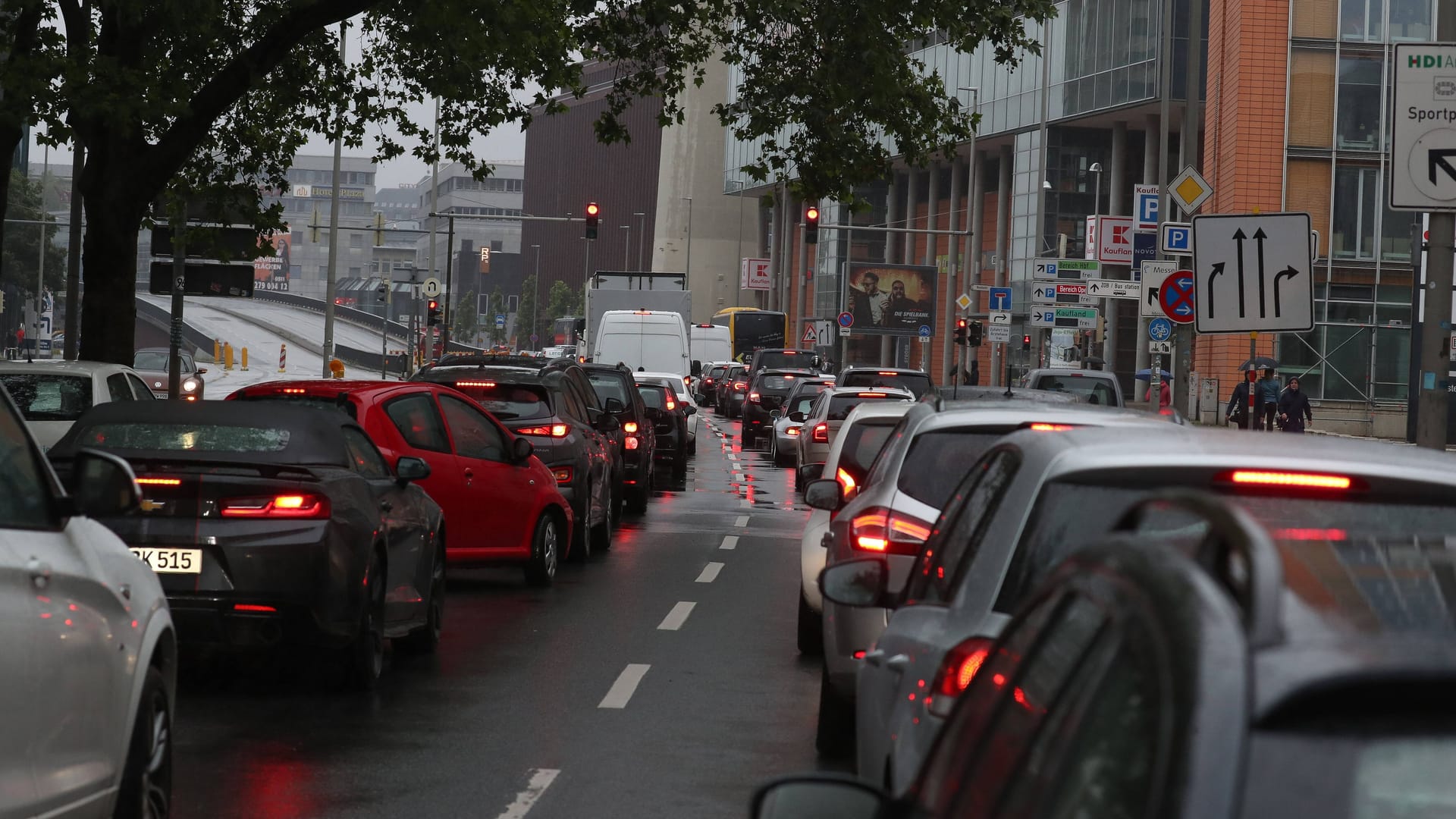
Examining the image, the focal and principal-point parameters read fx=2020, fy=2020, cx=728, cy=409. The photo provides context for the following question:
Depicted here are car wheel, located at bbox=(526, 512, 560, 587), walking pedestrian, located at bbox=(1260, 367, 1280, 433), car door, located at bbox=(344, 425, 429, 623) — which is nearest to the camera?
car door, located at bbox=(344, 425, 429, 623)

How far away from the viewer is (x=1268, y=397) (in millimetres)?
36812

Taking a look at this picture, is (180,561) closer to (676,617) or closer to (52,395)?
(676,617)

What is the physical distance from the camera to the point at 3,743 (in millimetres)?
4598

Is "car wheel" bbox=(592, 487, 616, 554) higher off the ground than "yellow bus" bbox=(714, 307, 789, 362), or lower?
lower

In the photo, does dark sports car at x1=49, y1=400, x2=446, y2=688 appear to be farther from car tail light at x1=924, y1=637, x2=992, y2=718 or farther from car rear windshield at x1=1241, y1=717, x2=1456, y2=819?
car rear windshield at x1=1241, y1=717, x2=1456, y2=819

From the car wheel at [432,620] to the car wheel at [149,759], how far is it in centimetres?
485

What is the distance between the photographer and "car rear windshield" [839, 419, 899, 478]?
39.7 feet

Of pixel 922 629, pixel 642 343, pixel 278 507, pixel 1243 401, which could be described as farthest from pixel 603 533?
pixel 642 343

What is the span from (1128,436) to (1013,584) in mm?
409

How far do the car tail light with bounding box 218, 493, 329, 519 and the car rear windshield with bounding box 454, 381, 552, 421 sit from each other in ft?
25.1

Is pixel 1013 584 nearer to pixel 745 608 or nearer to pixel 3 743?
pixel 3 743

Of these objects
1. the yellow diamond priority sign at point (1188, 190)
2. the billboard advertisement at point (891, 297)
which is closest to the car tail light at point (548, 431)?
the yellow diamond priority sign at point (1188, 190)

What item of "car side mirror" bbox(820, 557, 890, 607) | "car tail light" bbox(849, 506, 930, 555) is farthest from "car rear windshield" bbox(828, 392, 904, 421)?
"car side mirror" bbox(820, 557, 890, 607)

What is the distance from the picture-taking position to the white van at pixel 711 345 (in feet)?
245
